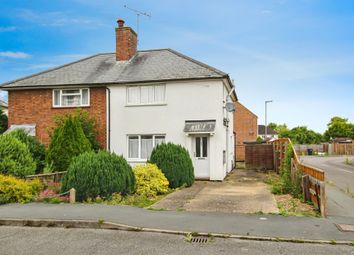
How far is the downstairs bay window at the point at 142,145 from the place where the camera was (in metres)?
18.4

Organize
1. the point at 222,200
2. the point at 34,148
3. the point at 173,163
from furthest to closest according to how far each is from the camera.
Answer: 1. the point at 34,148
2. the point at 173,163
3. the point at 222,200

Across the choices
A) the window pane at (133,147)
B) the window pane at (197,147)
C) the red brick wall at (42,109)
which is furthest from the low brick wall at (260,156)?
the red brick wall at (42,109)

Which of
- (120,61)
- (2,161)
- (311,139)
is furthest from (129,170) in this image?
(311,139)

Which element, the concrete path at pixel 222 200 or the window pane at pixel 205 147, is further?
the window pane at pixel 205 147

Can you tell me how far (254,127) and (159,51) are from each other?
17.4 meters

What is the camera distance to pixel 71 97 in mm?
19672

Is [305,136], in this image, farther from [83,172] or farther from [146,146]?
[83,172]

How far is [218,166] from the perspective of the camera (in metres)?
17.5

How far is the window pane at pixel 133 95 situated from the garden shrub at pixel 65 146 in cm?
366

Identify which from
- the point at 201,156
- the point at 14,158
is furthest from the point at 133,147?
the point at 14,158

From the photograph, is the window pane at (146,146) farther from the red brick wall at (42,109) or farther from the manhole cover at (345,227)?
the manhole cover at (345,227)

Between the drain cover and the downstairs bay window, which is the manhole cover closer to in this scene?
the drain cover

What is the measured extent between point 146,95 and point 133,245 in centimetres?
1254

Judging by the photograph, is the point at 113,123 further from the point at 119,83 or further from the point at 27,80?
the point at 27,80
